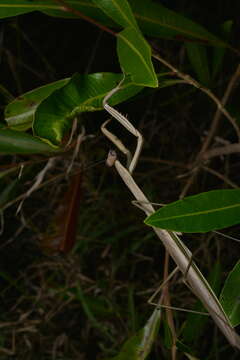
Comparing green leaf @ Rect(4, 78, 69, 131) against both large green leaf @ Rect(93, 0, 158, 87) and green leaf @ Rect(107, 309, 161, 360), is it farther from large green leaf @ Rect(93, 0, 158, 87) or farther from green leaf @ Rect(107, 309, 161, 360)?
green leaf @ Rect(107, 309, 161, 360)

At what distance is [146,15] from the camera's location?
2.14ft

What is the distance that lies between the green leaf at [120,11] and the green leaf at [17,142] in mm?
178

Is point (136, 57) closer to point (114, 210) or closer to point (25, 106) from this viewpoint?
point (25, 106)

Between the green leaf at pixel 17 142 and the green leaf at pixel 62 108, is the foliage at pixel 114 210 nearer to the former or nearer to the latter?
the green leaf at pixel 17 142

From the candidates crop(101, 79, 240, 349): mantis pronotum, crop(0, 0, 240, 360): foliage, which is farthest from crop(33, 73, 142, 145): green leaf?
crop(0, 0, 240, 360): foliage

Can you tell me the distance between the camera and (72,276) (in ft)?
3.39

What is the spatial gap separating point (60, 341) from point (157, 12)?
638 mm

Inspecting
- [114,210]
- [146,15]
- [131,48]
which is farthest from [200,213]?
[114,210]

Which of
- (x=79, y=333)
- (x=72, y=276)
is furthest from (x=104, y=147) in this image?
(x=79, y=333)

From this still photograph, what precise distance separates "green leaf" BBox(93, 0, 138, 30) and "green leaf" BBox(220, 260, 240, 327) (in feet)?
0.80

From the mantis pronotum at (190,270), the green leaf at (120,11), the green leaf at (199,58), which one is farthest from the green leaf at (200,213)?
the green leaf at (199,58)

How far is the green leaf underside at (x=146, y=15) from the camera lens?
0.58 metres

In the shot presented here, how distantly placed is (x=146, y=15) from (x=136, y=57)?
0.18 m

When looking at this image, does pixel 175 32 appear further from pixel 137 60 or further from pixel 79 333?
pixel 79 333
